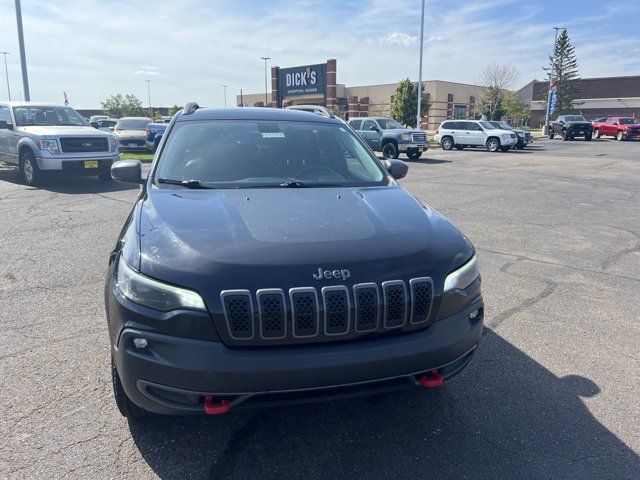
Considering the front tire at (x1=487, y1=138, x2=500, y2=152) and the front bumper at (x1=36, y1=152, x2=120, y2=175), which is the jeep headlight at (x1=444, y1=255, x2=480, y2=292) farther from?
the front tire at (x1=487, y1=138, x2=500, y2=152)

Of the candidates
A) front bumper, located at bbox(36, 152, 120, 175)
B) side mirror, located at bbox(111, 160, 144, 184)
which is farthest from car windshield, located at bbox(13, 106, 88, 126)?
side mirror, located at bbox(111, 160, 144, 184)

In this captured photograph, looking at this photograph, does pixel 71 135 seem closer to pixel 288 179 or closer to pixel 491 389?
pixel 288 179

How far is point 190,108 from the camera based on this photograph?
459cm

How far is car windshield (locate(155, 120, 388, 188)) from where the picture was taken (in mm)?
3586

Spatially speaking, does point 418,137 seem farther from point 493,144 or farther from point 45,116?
point 45,116

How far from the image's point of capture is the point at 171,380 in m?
2.21

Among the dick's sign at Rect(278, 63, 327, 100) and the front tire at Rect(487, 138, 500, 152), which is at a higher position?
the dick's sign at Rect(278, 63, 327, 100)

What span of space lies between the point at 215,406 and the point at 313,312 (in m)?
0.62

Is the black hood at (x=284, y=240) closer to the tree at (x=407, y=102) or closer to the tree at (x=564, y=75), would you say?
the tree at (x=407, y=102)

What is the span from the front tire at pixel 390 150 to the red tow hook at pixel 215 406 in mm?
21023

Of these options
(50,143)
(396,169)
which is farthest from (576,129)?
(396,169)

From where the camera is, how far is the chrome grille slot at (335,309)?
89.1 inches

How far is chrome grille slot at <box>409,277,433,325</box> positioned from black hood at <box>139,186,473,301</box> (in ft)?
0.14

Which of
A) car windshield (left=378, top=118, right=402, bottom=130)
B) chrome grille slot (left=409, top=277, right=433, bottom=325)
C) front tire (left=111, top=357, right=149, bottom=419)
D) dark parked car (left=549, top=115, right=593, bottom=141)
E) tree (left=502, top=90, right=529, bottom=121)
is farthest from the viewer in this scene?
tree (left=502, top=90, right=529, bottom=121)
